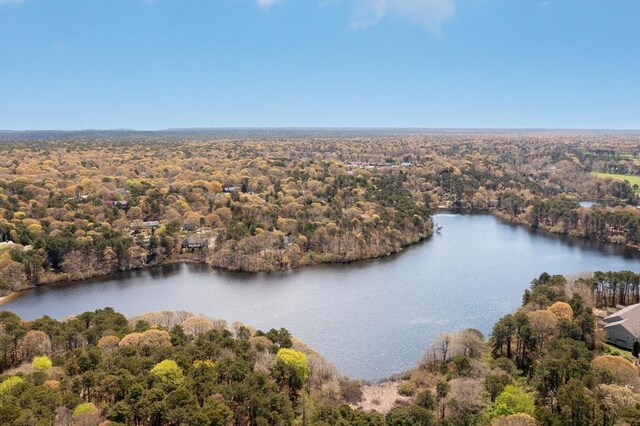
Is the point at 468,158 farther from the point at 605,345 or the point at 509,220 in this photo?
the point at 605,345

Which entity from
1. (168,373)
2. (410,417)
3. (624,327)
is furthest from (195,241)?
(624,327)

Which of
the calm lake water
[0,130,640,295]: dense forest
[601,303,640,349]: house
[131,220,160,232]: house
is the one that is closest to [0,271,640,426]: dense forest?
[601,303,640,349]: house

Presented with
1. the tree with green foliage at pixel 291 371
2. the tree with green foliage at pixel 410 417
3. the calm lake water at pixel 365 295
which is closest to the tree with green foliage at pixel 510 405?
the tree with green foliage at pixel 410 417

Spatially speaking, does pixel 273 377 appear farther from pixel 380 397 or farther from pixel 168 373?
pixel 380 397

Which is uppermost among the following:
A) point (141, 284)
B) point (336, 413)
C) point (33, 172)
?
point (33, 172)

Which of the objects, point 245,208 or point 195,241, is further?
point 245,208

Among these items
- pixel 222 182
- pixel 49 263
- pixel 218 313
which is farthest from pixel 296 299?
pixel 222 182

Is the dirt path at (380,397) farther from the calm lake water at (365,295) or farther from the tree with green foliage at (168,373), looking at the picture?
the tree with green foliage at (168,373)
